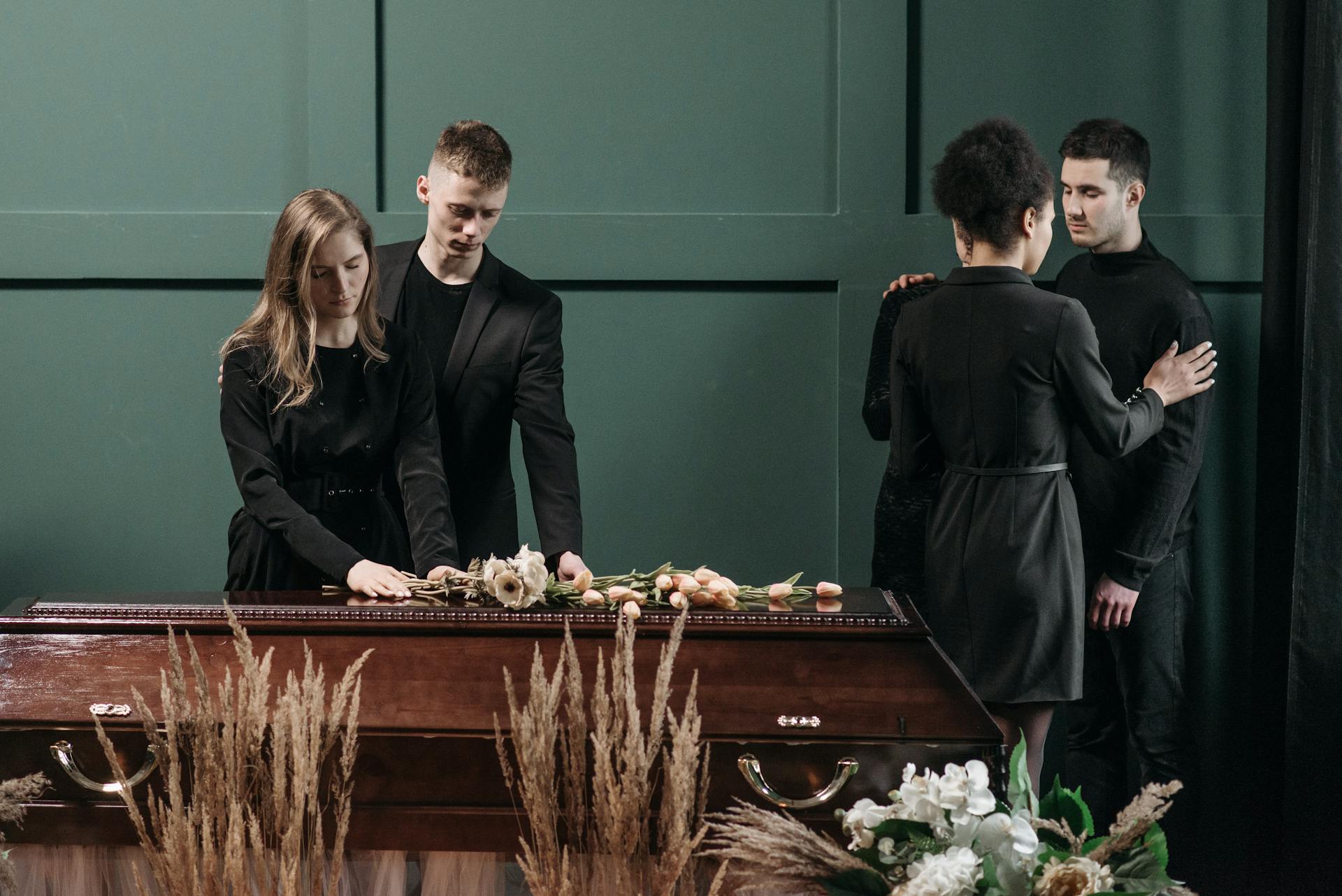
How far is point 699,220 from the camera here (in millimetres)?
3344

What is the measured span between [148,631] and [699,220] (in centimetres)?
183

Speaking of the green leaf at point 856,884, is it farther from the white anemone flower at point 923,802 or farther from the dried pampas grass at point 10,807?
the dried pampas grass at point 10,807

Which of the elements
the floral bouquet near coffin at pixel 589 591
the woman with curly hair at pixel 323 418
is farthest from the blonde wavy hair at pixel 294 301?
the floral bouquet near coffin at pixel 589 591

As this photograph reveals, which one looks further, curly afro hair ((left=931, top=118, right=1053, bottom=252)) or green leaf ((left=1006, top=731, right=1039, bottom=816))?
curly afro hair ((left=931, top=118, right=1053, bottom=252))

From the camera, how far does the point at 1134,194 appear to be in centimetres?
302

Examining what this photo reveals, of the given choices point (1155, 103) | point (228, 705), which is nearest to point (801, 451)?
point (1155, 103)

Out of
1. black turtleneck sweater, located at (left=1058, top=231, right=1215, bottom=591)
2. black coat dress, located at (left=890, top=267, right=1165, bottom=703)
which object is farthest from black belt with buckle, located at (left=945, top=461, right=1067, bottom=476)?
black turtleneck sweater, located at (left=1058, top=231, right=1215, bottom=591)

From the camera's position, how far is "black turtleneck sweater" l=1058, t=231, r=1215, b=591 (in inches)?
115

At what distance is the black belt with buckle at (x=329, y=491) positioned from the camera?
2480 mm

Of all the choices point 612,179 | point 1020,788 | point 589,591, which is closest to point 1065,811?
point 1020,788

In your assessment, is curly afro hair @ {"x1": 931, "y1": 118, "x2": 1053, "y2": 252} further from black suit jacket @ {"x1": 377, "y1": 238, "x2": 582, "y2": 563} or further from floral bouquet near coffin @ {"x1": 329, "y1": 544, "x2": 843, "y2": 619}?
black suit jacket @ {"x1": 377, "y1": 238, "x2": 582, "y2": 563}

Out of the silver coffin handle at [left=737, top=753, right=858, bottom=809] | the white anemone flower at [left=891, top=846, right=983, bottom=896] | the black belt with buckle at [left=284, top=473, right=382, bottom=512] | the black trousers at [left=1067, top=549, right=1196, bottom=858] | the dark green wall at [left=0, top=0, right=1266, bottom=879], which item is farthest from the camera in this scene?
the dark green wall at [left=0, top=0, right=1266, bottom=879]

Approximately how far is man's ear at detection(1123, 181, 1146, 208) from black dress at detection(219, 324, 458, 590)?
1.65 meters

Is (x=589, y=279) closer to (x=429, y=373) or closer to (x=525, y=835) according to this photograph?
(x=429, y=373)
